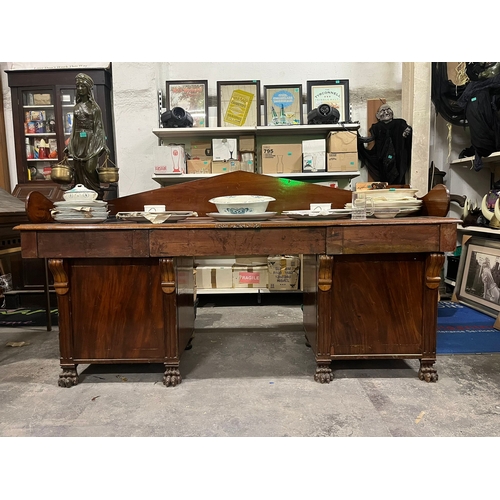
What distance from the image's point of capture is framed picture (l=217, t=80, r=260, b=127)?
3836 millimetres

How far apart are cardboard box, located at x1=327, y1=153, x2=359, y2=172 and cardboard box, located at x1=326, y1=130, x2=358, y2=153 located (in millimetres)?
40

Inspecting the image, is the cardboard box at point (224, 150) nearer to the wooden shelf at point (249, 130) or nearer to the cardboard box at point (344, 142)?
the wooden shelf at point (249, 130)

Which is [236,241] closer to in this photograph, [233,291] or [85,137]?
[85,137]

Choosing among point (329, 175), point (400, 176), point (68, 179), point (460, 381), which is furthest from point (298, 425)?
point (400, 176)

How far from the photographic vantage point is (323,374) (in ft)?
6.44

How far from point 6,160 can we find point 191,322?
11.5 feet

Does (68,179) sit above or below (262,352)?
above

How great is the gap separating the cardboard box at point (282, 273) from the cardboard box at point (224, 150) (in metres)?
1.12

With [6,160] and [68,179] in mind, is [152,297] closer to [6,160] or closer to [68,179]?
[68,179]

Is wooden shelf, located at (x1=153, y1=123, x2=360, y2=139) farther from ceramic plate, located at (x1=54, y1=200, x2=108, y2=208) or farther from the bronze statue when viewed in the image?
ceramic plate, located at (x1=54, y1=200, x2=108, y2=208)

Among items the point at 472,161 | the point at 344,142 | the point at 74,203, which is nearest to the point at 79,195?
the point at 74,203

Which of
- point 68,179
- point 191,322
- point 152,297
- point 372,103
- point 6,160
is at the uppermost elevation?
point 372,103

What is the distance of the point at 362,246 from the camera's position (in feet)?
6.08

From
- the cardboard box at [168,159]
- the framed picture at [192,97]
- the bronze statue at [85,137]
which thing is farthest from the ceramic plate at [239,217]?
the framed picture at [192,97]
